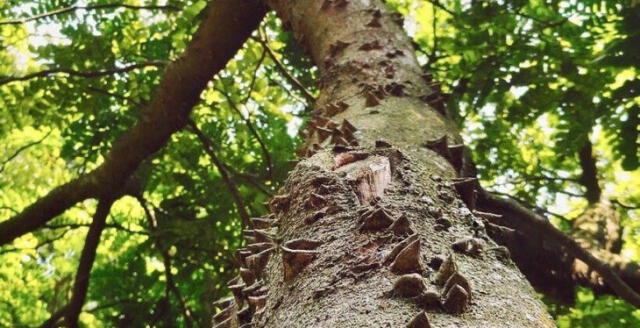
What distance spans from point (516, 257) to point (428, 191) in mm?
1920

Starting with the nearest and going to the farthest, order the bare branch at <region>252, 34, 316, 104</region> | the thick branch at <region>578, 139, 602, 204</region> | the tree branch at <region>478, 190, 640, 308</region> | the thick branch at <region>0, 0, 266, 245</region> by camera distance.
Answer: the tree branch at <region>478, 190, 640, 308</region>
the thick branch at <region>0, 0, 266, 245</region>
the bare branch at <region>252, 34, 316, 104</region>
the thick branch at <region>578, 139, 602, 204</region>

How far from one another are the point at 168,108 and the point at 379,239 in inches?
104

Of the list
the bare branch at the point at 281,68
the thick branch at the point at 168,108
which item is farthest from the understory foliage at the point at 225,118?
the thick branch at the point at 168,108

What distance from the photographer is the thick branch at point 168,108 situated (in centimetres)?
314

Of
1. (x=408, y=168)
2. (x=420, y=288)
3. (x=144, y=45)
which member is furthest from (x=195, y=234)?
(x=420, y=288)

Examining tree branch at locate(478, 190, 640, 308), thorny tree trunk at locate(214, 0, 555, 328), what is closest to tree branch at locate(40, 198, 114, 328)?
thorny tree trunk at locate(214, 0, 555, 328)

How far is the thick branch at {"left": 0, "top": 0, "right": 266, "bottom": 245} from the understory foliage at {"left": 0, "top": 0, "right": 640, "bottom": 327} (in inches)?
21.4

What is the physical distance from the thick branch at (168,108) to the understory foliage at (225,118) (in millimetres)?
543

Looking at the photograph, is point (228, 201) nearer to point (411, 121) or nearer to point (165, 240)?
point (165, 240)

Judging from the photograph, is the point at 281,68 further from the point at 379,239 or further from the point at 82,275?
the point at 379,239

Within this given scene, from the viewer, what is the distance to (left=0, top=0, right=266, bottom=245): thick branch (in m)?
3.14

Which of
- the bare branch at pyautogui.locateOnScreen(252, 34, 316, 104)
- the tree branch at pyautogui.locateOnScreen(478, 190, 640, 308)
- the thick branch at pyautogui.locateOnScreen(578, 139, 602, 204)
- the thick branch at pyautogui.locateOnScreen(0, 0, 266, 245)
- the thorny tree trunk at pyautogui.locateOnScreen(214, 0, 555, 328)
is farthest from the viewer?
the thick branch at pyautogui.locateOnScreen(578, 139, 602, 204)

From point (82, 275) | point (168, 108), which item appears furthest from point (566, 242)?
point (82, 275)

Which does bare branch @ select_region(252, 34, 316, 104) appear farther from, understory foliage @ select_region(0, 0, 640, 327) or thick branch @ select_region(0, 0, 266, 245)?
thick branch @ select_region(0, 0, 266, 245)
